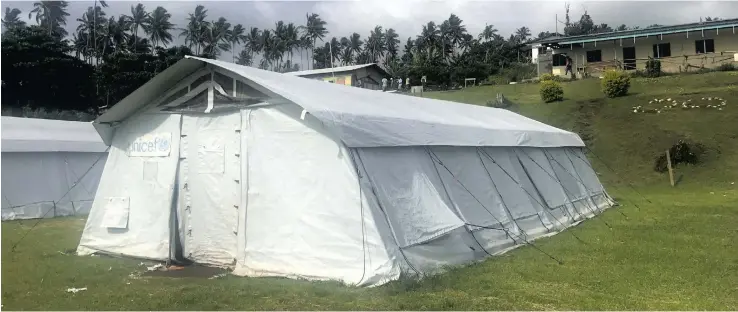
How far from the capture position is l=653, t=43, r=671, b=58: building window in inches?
1337

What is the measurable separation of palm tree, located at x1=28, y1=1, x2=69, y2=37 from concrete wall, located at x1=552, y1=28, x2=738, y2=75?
4901 centimetres

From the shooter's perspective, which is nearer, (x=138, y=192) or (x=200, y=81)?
(x=200, y=81)

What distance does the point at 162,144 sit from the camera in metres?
8.22

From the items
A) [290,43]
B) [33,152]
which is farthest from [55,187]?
[290,43]

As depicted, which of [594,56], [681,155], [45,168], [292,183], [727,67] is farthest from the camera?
[594,56]

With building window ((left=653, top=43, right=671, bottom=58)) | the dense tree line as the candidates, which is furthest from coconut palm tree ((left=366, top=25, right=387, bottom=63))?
building window ((left=653, top=43, right=671, bottom=58))

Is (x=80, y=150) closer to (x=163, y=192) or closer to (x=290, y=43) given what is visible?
(x=163, y=192)

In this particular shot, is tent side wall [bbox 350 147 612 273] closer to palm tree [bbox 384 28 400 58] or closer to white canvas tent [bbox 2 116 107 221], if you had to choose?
white canvas tent [bbox 2 116 107 221]

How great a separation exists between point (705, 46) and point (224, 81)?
111 feet

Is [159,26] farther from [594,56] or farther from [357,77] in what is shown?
[594,56]

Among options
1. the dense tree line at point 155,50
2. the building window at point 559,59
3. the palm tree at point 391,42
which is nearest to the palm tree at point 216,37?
the dense tree line at point 155,50

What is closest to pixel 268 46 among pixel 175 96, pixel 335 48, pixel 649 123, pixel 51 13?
pixel 335 48

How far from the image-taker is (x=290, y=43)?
68938 millimetres

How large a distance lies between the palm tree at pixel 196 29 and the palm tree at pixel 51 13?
38.3ft
